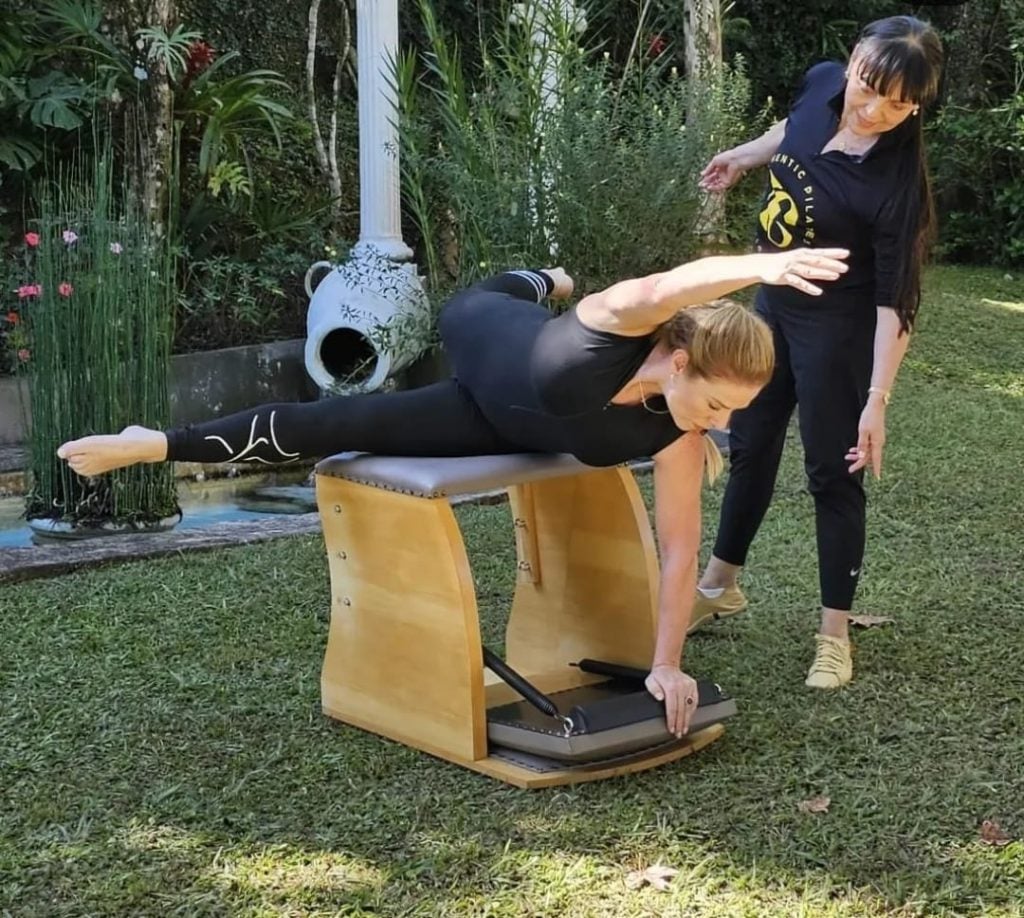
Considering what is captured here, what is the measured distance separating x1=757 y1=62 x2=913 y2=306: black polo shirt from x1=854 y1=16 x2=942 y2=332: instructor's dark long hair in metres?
0.01

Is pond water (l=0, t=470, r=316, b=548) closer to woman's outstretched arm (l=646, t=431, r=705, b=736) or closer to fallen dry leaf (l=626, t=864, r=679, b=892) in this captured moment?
woman's outstretched arm (l=646, t=431, r=705, b=736)

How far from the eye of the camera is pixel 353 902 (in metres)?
1.96

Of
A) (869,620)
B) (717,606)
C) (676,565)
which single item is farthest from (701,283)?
(869,620)

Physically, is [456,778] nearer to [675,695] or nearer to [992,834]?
[675,695]

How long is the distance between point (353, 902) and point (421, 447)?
36.6 inches

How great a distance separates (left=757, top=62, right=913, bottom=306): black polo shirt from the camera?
261 centimetres

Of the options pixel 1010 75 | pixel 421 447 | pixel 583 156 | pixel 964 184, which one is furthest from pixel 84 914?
pixel 1010 75

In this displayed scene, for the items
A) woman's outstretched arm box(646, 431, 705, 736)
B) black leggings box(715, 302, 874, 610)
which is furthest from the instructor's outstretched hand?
black leggings box(715, 302, 874, 610)

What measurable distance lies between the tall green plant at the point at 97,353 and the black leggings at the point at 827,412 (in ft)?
6.11

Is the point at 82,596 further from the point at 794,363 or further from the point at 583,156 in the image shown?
the point at 583,156

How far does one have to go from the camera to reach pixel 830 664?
9.32ft

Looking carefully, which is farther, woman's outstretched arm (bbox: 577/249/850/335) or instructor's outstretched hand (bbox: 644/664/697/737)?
instructor's outstretched hand (bbox: 644/664/697/737)

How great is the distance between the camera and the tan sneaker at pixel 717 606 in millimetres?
3150

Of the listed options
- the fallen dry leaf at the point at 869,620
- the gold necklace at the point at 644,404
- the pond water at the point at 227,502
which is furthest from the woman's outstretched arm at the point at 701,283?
the pond water at the point at 227,502
